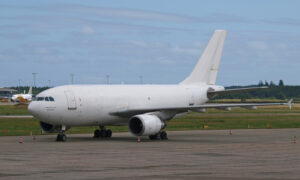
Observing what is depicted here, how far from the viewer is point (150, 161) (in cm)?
2627

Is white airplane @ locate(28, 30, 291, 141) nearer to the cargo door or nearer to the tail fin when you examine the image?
the cargo door

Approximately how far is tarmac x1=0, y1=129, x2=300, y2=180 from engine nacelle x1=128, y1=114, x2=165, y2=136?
3672mm

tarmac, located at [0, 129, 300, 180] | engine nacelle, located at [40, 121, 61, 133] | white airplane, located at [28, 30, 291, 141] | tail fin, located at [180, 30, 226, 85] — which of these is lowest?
tarmac, located at [0, 129, 300, 180]

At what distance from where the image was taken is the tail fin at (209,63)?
49.7m

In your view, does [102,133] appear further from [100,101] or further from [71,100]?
[71,100]

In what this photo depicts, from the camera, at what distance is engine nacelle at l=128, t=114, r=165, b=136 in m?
40.1

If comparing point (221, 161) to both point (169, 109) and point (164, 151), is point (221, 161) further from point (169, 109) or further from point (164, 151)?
point (169, 109)

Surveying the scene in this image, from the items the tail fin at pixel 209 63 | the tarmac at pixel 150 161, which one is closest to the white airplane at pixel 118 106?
the tail fin at pixel 209 63

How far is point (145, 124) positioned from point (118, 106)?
11.1 ft

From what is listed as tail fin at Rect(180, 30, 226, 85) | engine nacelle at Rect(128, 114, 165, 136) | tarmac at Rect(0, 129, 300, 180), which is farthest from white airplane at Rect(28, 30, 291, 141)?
tarmac at Rect(0, 129, 300, 180)

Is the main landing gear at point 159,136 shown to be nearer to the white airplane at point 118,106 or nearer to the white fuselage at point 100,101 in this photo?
the white airplane at point 118,106

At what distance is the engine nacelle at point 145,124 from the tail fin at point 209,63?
30.0ft

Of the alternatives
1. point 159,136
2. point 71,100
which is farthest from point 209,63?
point 71,100

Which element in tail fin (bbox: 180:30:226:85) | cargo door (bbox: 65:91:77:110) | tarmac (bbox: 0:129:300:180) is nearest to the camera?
tarmac (bbox: 0:129:300:180)
